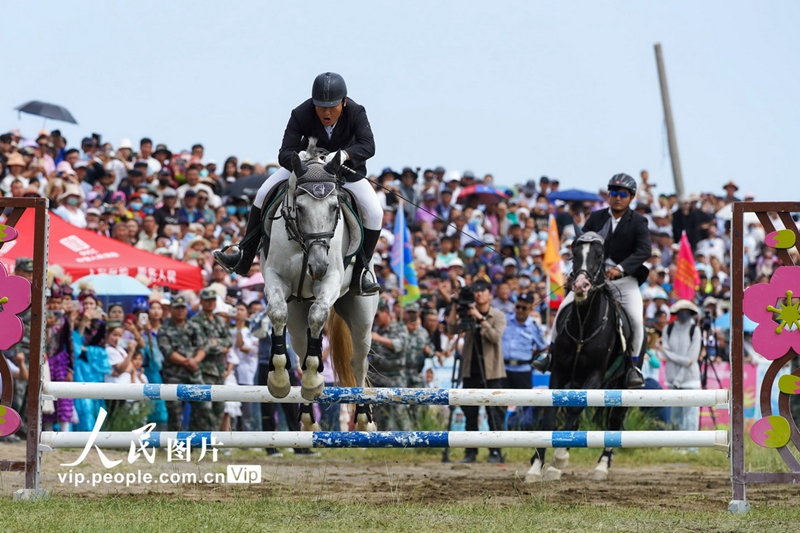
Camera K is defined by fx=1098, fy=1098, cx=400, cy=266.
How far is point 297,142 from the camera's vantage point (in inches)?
326

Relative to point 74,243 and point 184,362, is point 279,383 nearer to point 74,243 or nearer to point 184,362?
point 184,362

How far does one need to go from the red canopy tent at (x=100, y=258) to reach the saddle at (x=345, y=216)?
6146 millimetres

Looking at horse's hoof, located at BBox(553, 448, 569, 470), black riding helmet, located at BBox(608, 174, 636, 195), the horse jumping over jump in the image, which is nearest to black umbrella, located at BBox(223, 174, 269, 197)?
black riding helmet, located at BBox(608, 174, 636, 195)

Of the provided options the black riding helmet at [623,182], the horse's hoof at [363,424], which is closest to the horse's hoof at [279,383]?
the horse's hoof at [363,424]

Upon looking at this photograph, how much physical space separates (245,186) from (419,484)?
33.9 feet

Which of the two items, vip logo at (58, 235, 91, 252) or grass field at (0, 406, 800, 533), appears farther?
vip logo at (58, 235, 91, 252)

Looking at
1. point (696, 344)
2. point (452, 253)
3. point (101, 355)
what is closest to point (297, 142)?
point (101, 355)

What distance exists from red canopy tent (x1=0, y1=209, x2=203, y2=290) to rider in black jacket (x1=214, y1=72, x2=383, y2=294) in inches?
231

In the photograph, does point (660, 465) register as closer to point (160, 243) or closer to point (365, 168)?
point (365, 168)

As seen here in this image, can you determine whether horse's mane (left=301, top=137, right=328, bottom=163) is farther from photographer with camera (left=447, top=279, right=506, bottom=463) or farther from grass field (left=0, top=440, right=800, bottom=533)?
photographer with camera (left=447, top=279, right=506, bottom=463)

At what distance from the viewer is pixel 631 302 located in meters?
11.0

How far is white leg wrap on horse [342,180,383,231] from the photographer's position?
845 cm

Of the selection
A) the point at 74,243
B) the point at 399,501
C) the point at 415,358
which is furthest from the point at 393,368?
the point at 399,501

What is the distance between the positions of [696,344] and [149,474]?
7734 millimetres
